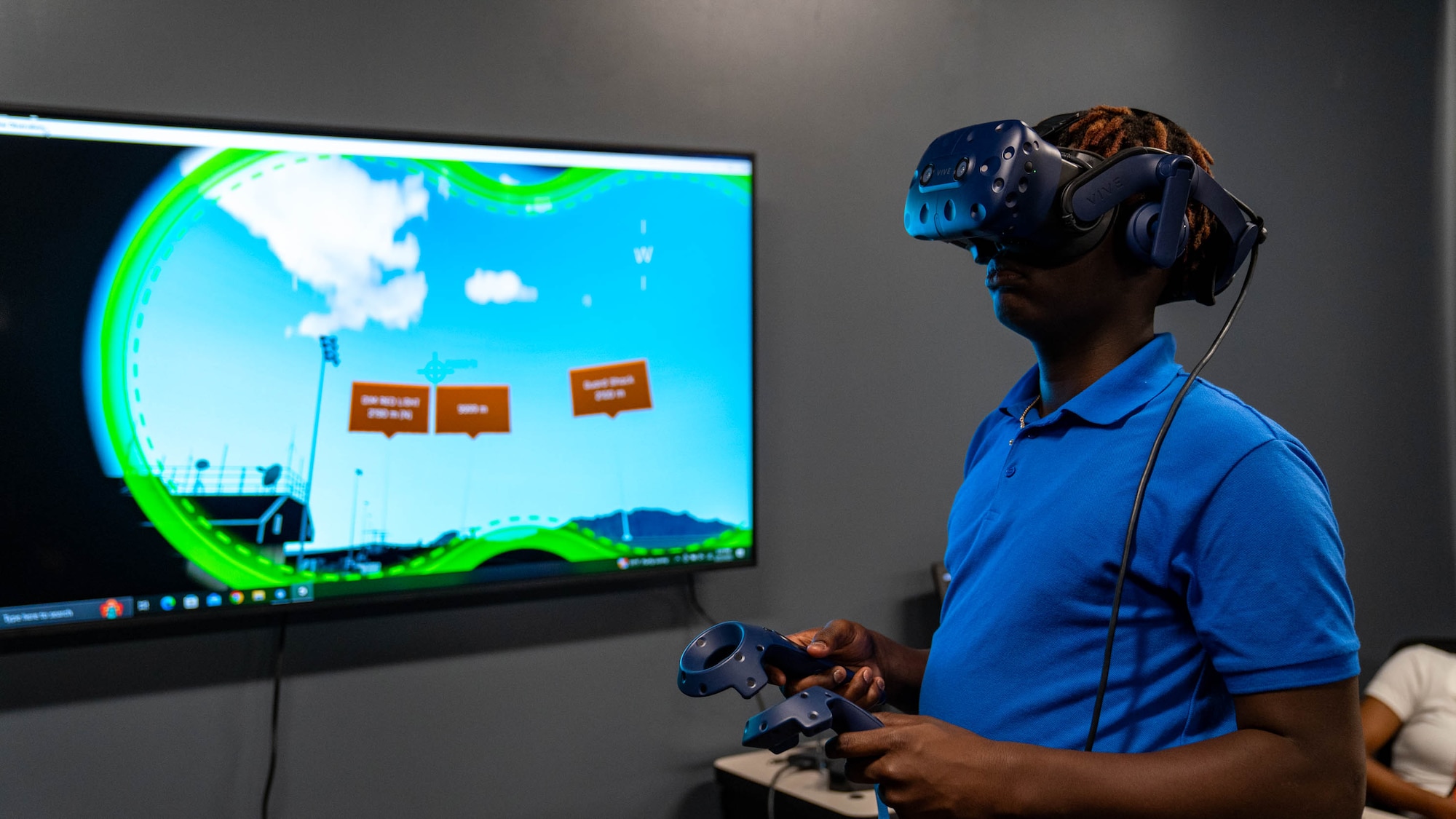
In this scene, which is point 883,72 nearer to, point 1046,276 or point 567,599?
point 567,599

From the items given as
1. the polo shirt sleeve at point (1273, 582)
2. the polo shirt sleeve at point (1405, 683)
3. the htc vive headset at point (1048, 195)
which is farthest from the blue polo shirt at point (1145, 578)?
the polo shirt sleeve at point (1405, 683)

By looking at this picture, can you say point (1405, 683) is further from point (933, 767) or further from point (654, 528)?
point (933, 767)

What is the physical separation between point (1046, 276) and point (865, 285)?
4.77ft

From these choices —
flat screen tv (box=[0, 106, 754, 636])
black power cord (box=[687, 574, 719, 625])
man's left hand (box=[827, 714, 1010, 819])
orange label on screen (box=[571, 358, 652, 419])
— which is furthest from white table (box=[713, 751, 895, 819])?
man's left hand (box=[827, 714, 1010, 819])

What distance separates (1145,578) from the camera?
0.89m

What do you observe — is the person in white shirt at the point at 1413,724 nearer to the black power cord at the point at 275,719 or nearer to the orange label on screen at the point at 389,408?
the orange label on screen at the point at 389,408

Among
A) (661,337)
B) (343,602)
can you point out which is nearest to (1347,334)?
(661,337)

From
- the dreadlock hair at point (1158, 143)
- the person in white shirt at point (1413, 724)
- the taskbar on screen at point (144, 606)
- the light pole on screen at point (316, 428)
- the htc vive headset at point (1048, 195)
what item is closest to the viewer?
the htc vive headset at point (1048, 195)

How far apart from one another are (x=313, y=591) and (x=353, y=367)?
15.9 inches

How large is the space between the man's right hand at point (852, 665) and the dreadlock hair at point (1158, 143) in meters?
0.49

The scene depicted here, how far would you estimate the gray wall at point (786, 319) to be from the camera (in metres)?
1.77

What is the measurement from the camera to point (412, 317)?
186cm

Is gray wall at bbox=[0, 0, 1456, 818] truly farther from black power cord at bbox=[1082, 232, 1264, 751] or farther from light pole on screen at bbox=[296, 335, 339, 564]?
black power cord at bbox=[1082, 232, 1264, 751]

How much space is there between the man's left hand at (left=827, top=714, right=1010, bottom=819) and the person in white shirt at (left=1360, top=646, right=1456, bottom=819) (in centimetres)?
201
